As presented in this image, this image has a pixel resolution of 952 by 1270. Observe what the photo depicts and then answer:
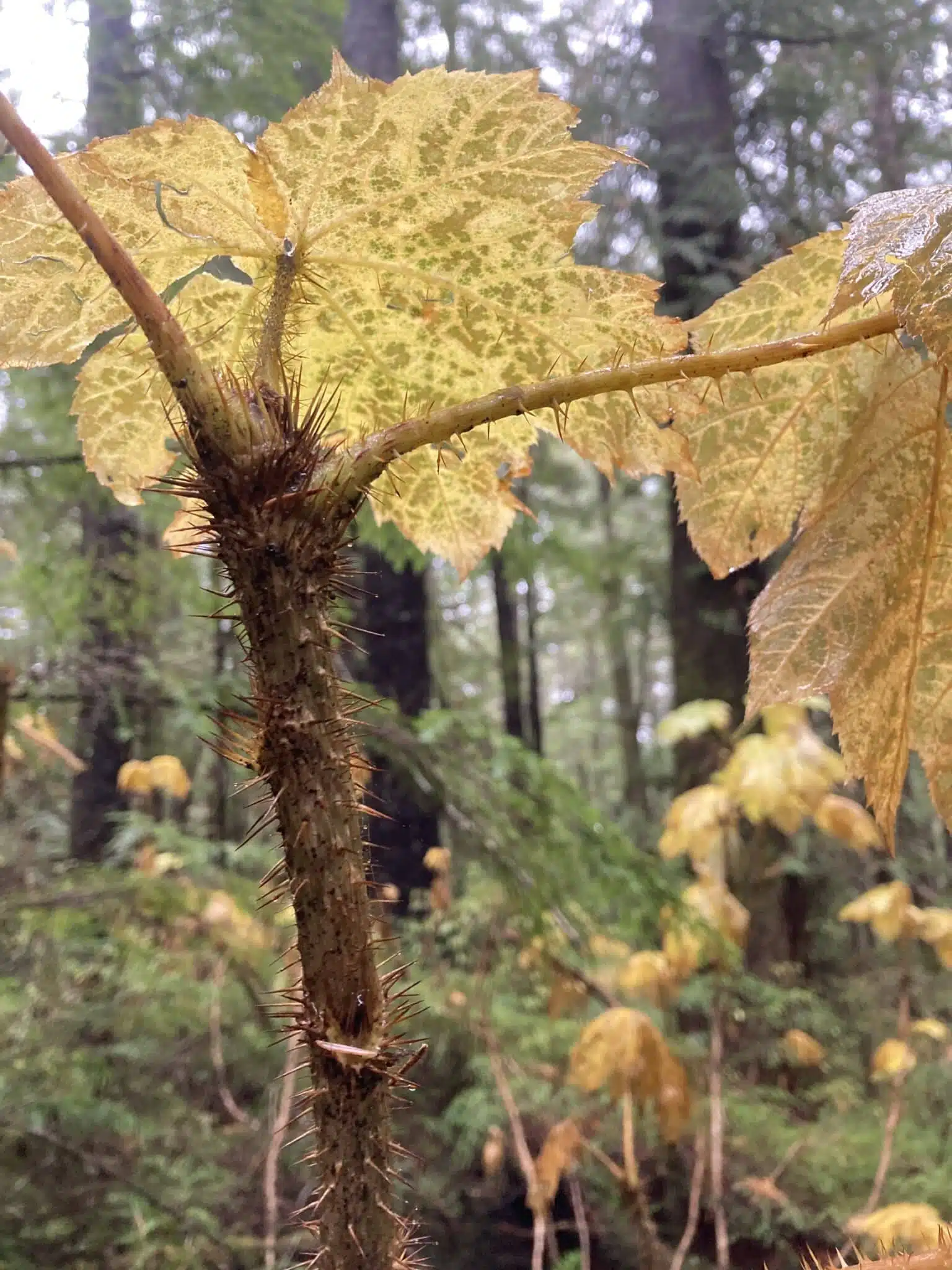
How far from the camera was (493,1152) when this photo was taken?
Answer: 2.31 meters

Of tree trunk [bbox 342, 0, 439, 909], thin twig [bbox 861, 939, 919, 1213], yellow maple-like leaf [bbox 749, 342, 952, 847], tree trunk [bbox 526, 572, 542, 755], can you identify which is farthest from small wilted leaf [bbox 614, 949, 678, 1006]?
tree trunk [bbox 526, 572, 542, 755]

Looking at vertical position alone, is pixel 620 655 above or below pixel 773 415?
below

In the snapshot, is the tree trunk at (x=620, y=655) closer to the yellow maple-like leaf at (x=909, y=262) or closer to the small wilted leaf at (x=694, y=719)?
the small wilted leaf at (x=694, y=719)

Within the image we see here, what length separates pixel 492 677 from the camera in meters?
11.4

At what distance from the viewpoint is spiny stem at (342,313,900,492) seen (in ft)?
1.14

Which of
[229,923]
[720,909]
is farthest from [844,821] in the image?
[229,923]

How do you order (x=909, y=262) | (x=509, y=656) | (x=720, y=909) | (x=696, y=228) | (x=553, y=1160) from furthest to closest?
(x=509, y=656) → (x=696, y=228) → (x=720, y=909) → (x=553, y=1160) → (x=909, y=262)

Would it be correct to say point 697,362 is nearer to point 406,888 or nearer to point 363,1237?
point 363,1237

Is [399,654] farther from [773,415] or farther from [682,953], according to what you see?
[773,415]

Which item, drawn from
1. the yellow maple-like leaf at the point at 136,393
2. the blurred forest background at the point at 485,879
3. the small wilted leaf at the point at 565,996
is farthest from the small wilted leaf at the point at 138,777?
the yellow maple-like leaf at the point at 136,393

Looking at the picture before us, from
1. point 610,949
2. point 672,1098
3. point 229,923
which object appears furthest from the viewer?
point 610,949

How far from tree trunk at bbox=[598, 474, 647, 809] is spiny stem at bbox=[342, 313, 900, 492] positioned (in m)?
4.08

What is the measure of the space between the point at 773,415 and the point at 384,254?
0.24 m

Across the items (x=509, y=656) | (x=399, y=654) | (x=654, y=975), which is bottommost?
(x=654, y=975)
